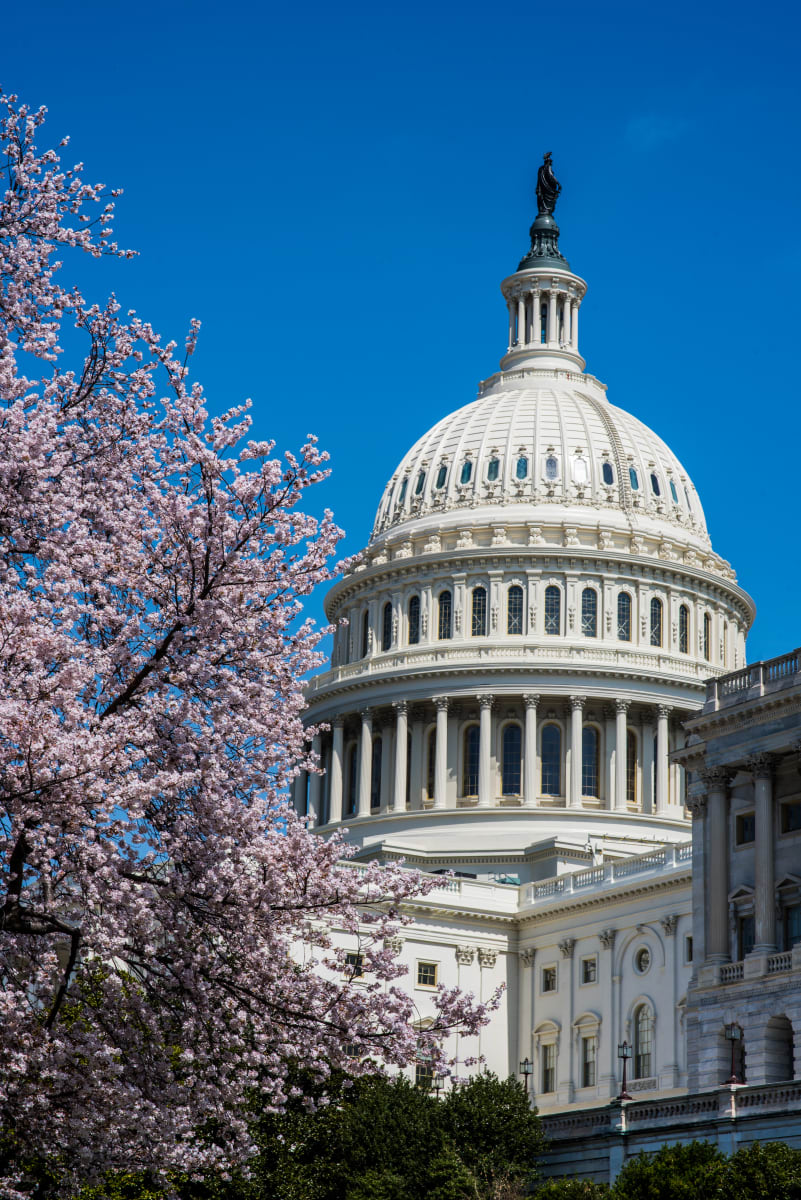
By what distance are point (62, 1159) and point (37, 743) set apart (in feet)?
26.0

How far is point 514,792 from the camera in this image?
113812 millimetres

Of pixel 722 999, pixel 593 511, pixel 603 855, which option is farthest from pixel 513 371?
pixel 722 999

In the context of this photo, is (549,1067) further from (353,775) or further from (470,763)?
(353,775)

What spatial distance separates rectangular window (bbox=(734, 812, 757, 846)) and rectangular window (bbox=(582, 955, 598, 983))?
25.5 metres

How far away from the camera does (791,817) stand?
66125 millimetres

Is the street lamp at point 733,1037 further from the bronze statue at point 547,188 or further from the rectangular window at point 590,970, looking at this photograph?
the bronze statue at point 547,188

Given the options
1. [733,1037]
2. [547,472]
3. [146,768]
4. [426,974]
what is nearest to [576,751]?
[547,472]

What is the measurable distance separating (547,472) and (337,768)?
22888mm

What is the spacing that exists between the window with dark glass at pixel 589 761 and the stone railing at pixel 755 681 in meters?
45.1

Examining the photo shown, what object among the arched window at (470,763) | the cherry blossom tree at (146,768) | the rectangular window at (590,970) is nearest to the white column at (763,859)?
the rectangular window at (590,970)

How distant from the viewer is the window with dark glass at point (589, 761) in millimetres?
113812

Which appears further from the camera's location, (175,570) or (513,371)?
(513,371)

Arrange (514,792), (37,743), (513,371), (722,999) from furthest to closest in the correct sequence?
(513,371) → (514,792) → (722,999) → (37,743)

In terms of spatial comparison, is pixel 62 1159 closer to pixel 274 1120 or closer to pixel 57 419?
pixel 57 419
